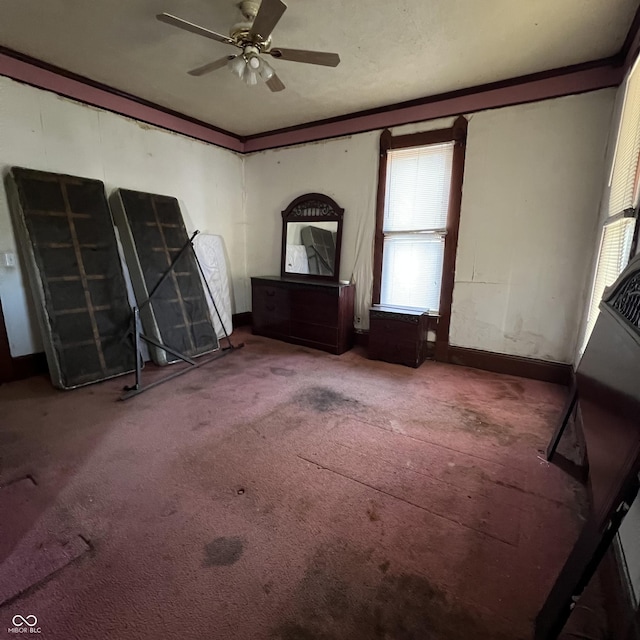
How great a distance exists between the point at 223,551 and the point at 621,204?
2.93m

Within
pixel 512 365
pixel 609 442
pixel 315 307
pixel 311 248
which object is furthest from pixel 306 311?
pixel 609 442

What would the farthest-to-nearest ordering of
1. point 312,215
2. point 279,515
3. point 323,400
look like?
point 312,215, point 323,400, point 279,515

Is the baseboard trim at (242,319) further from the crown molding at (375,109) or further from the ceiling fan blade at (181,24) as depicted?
the ceiling fan blade at (181,24)

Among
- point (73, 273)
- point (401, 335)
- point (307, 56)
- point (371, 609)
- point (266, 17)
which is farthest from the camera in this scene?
point (401, 335)

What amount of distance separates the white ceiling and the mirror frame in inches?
45.0

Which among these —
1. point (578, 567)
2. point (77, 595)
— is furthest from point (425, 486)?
point (77, 595)

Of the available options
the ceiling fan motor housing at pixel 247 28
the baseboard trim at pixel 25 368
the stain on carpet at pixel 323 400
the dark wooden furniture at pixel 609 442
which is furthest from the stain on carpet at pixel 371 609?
the baseboard trim at pixel 25 368

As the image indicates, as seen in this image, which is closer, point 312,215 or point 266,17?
point 266,17

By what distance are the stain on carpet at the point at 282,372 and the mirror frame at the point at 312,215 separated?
4.72 feet

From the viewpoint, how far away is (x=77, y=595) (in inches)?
48.6

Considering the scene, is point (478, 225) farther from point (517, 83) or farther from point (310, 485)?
point (310, 485)

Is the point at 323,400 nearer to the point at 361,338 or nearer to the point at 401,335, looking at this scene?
the point at 401,335

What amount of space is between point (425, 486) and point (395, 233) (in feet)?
9.18

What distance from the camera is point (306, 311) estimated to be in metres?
4.14
